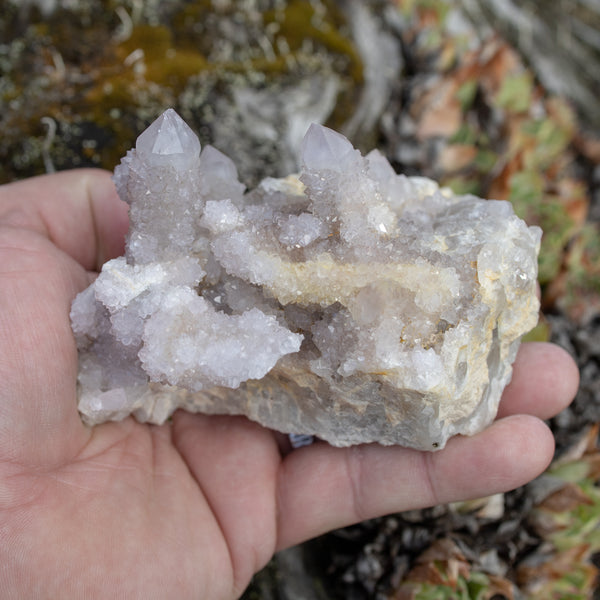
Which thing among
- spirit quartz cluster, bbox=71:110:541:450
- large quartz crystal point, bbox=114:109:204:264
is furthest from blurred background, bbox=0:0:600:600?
large quartz crystal point, bbox=114:109:204:264

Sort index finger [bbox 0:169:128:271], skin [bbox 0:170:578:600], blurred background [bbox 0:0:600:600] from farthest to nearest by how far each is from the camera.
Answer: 1. blurred background [bbox 0:0:600:600]
2. index finger [bbox 0:169:128:271]
3. skin [bbox 0:170:578:600]

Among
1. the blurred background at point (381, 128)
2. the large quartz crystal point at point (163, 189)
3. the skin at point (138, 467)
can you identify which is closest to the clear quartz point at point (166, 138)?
the large quartz crystal point at point (163, 189)

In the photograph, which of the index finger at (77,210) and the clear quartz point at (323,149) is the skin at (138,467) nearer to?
the index finger at (77,210)

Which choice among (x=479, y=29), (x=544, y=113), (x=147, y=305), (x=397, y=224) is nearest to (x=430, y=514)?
(x=397, y=224)

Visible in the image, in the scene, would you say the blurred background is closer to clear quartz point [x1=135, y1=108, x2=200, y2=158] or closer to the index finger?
the index finger

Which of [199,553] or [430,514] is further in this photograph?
[430,514]

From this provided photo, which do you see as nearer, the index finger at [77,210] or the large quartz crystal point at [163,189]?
the large quartz crystal point at [163,189]

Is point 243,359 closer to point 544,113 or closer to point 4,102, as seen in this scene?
point 4,102

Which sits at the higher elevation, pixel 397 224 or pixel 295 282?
pixel 397 224
